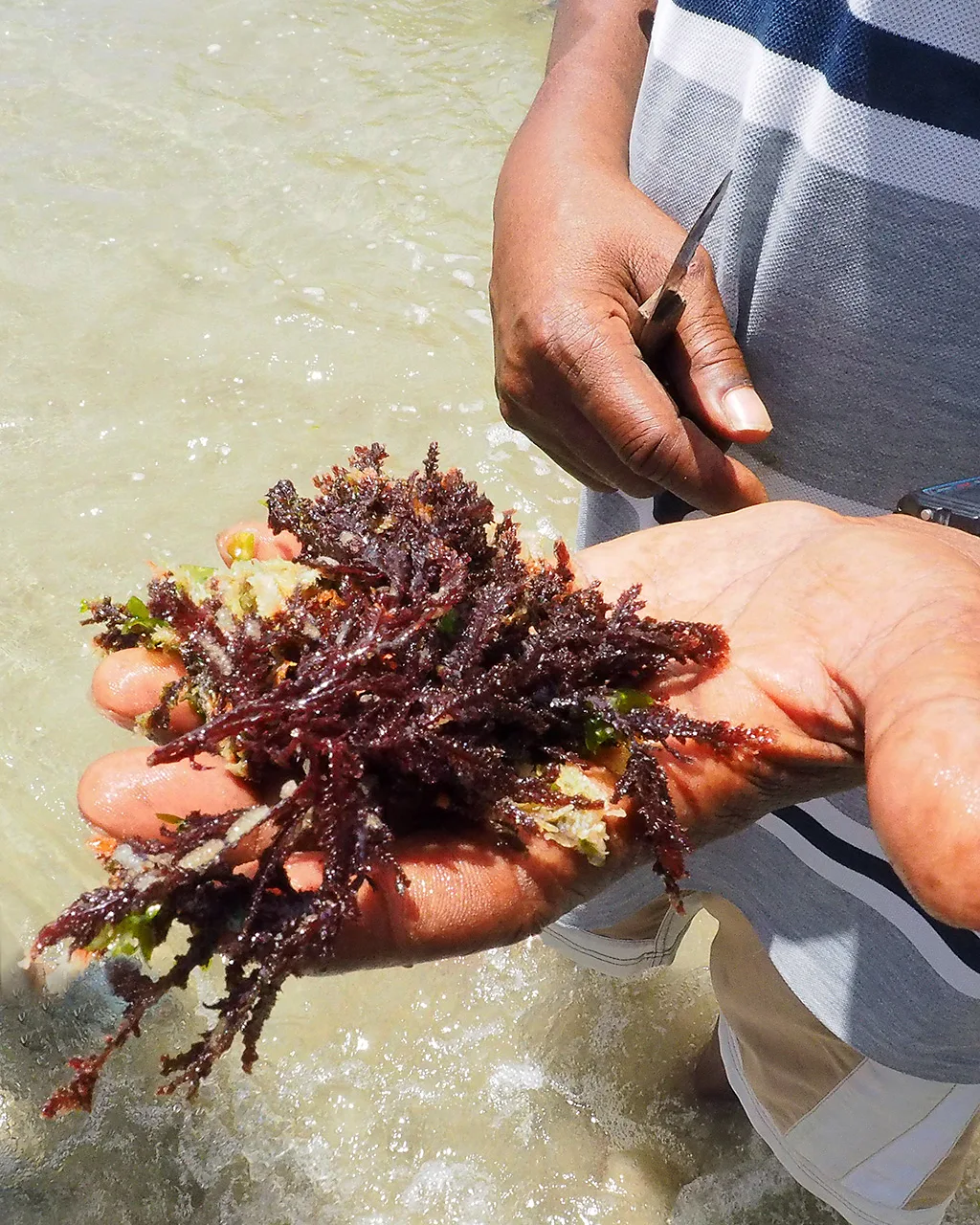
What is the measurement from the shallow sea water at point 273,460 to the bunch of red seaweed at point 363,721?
2.02 metres

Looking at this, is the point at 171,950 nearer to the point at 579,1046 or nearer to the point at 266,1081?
the point at 266,1081

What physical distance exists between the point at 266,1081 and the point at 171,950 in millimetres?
681

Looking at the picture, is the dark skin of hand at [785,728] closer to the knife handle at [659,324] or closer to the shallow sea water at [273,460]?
the knife handle at [659,324]

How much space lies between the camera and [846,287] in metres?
2.29

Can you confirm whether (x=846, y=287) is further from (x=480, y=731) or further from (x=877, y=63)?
(x=480, y=731)

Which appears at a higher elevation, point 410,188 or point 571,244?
point 571,244

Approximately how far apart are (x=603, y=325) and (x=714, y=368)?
0.32 m

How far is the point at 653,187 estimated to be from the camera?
2793mm

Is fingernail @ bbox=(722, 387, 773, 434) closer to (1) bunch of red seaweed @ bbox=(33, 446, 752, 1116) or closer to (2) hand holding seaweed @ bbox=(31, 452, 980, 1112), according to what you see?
(2) hand holding seaweed @ bbox=(31, 452, 980, 1112)

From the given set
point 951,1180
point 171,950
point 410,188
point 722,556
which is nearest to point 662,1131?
point 951,1180

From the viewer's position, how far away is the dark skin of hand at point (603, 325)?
249 centimetres

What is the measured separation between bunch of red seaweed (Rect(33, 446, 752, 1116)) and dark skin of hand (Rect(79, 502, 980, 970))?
8cm

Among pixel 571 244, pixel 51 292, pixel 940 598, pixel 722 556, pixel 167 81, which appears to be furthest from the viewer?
pixel 167 81

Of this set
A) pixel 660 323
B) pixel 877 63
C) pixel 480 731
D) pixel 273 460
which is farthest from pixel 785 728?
pixel 273 460
